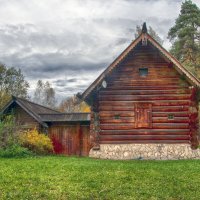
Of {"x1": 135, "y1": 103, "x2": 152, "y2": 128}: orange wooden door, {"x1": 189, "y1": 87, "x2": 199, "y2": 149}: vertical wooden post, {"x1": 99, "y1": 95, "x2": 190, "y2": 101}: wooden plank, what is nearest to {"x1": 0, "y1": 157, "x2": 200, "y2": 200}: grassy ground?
{"x1": 189, "y1": 87, "x2": 199, "y2": 149}: vertical wooden post

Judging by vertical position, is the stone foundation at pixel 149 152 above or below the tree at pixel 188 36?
below

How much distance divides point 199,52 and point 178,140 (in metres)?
34.2

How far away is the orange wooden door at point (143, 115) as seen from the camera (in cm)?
2303

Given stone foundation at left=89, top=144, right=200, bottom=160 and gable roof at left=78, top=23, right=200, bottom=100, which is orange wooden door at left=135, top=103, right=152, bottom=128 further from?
gable roof at left=78, top=23, right=200, bottom=100

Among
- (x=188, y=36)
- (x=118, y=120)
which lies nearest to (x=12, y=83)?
(x=188, y=36)

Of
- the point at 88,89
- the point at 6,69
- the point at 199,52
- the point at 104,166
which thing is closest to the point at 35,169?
the point at 104,166

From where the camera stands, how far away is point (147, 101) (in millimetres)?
23203

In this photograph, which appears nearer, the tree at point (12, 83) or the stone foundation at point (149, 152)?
the stone foundation at point (149, 152)

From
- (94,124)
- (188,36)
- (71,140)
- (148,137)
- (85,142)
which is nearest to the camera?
(148,137)

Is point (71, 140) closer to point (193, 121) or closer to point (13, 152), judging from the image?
point (13, 152)

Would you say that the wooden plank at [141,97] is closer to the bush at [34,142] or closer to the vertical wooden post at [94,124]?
the vertical wooden post at [94,124]

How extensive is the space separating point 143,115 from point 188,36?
34.7 m

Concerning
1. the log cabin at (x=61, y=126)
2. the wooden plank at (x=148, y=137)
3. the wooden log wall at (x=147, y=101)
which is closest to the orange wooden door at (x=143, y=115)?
the wooden log wall at (x=147, y=101)

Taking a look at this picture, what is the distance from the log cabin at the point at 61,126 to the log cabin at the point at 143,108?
21.4ft
